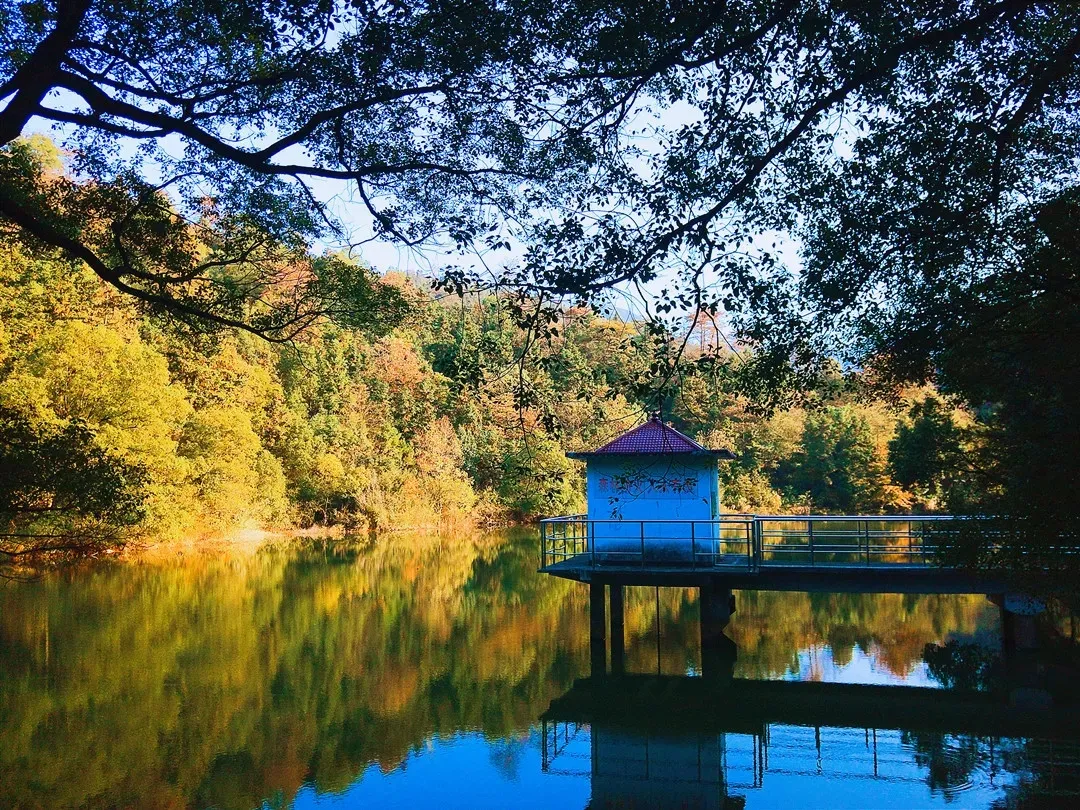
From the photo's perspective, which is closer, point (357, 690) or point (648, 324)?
point (648, 324)

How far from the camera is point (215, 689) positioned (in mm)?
13227

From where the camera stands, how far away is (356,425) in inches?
1603

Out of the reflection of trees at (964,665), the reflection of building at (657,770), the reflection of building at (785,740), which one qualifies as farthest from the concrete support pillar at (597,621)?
the reflection of trees at (964,665)

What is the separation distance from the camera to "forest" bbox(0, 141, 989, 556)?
30.9 ft

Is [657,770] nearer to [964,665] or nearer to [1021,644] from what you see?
[964,665]

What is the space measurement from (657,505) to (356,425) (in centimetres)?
2682

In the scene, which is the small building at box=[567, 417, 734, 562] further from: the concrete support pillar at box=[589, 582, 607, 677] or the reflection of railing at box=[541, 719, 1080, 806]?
the reflection of railing at box=[541, 719, 1080, 806]

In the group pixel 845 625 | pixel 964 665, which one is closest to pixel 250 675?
pixel 964 665

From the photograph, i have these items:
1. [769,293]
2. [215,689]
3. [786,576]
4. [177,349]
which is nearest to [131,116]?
[769,293]

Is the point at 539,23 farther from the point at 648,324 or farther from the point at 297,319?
the point at 297,319

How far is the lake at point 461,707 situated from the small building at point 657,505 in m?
1.91

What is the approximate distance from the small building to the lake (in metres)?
1.91

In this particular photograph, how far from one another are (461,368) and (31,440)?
5.72 meters

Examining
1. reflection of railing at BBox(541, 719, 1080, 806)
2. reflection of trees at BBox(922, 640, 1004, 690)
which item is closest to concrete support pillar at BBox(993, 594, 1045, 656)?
reflection of trees at BBox(922, 640, 1004, 690)
